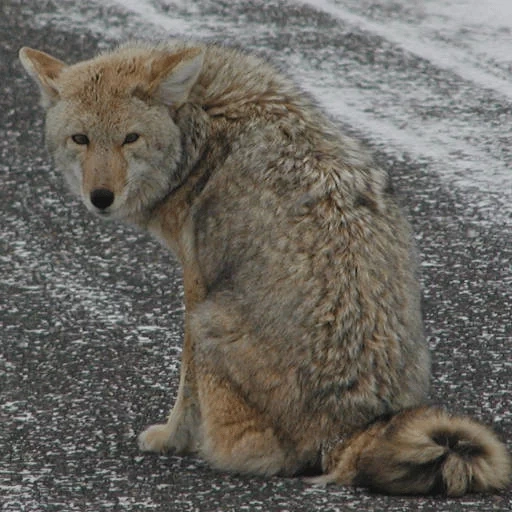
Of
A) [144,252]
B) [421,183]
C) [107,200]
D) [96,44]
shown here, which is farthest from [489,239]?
[96,44]

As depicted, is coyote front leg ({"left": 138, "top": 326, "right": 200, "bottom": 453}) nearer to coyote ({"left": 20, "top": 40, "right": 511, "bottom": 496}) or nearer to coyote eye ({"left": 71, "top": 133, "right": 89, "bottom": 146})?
coyote ({"left": 20, "top": 40, "right": 511, "bottom": 496})

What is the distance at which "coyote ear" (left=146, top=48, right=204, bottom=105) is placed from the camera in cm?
615

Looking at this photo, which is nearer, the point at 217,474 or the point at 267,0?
the point at 217,474

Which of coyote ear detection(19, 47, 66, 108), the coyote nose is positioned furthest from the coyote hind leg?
coyote ear detection(19, 47, 66, 108)

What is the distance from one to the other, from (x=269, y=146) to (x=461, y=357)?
4.78 feet

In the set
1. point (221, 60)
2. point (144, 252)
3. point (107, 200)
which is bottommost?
point (144, 252)

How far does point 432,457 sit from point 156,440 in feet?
4.52

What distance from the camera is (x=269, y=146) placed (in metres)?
6.05

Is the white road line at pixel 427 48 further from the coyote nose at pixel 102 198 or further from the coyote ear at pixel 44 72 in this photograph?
the coyote nose at pixel 102 198

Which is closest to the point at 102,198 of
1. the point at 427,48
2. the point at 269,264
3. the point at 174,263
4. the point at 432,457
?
the point at 269,264

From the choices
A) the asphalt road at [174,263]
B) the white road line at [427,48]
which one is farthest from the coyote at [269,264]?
the white road line at [427,48]

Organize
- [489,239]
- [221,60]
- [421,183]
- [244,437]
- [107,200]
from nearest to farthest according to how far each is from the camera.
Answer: [244,437]
[107,200]
[221,60]
[489,239]
[421,183]

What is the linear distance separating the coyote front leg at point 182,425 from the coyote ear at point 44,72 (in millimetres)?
1224

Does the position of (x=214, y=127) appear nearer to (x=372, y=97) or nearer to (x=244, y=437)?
(x=244, y=437)
